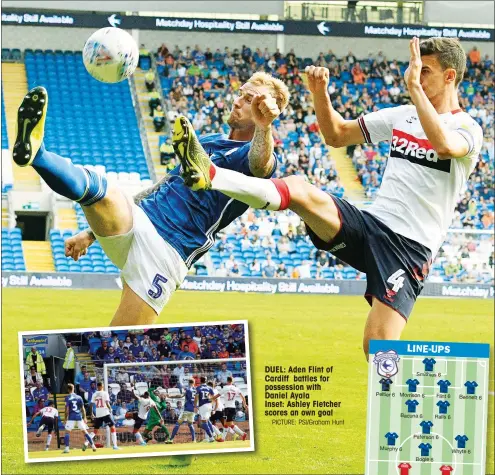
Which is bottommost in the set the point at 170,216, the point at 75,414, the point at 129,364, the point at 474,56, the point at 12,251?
the point at 12,251

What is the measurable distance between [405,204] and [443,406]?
6.89 feet

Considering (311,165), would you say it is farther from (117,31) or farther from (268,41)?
(117,31)

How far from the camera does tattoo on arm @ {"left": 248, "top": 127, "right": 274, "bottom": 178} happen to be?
6.18 metres

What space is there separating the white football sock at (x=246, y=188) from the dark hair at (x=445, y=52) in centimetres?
147

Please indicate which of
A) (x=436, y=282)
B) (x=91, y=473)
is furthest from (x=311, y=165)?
(x=91, y=473)

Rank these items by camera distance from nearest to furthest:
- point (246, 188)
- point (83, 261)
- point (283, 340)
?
point (246, 188) < point (283, 340) < point (83, 261)

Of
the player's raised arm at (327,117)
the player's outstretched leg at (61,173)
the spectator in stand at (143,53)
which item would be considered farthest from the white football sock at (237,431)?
the spectator in stand at (143,53)

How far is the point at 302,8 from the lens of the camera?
1152 inches

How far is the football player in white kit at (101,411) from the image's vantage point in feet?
19.6

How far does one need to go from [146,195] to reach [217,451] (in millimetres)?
1817

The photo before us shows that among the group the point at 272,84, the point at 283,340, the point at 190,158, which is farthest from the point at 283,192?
the point at 283,340

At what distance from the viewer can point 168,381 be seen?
20.8 feet

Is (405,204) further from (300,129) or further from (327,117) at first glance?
(300,129)

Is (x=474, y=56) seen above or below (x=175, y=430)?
above
